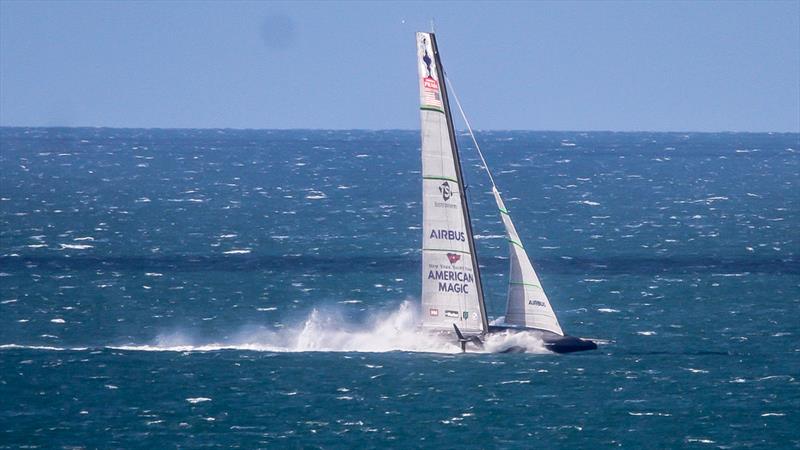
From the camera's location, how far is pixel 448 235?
46.9 m

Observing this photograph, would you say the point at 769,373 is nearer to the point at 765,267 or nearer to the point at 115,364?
the point at 115,364

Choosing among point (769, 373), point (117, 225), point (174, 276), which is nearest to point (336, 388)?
point (769, 373)

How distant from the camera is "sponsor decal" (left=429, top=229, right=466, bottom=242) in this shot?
4684cm

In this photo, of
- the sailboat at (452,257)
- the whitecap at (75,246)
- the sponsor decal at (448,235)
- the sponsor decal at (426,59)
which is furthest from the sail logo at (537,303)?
the whitecap at (75,246)

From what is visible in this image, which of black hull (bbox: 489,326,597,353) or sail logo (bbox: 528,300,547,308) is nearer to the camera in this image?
sail logo (bbox: 528,300,547,308)

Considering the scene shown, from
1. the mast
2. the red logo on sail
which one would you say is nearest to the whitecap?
the mast

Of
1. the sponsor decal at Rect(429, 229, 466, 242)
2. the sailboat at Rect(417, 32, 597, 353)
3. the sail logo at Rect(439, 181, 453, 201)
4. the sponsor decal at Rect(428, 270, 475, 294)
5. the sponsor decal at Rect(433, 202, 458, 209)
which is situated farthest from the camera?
the sponsor decal at Rect(428, 270, 475, 294)

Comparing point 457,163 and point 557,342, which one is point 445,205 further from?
point 557,342

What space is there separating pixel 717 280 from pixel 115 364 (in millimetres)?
29326

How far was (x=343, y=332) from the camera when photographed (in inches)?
2151

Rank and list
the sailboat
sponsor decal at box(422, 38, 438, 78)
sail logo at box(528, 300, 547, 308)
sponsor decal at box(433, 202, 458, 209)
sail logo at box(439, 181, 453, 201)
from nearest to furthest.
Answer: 1. sponsor decal at box(422, 38, 438, 78)
2. the sailboat
3. sail logo at box(439, 181, 453, 201)
4. sponsor decal at box(433, 202, 458, 209)
5. sail logo at box(528, 300, 547, 308)

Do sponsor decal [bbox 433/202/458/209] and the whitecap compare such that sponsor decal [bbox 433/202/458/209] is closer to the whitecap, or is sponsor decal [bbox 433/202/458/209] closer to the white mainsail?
the white mainsail

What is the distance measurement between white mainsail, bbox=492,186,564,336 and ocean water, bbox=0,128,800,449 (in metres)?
1.46

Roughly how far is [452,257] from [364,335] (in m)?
7.60
